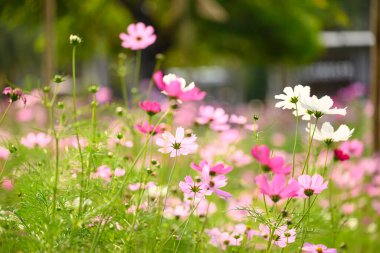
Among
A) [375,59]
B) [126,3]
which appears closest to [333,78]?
[126,3]

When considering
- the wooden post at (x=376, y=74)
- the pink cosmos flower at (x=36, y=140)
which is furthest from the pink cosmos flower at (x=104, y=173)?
the wooden post at (x=376, y=74)

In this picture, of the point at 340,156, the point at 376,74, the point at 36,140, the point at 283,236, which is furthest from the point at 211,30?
the point at 283,236

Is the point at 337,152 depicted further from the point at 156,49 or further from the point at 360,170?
the point at 156,49

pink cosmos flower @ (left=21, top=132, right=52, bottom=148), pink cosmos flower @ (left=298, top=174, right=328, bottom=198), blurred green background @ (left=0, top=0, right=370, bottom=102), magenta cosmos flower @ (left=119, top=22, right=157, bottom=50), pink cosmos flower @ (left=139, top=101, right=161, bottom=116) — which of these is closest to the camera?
pink cosmos flower @ (left=298, top=174, right=328, bottom=198)

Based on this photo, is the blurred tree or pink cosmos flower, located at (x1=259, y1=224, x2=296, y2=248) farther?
the blurred tree

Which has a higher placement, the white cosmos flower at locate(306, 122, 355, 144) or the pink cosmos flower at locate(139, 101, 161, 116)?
the pink cosmos flower at locate(139, 101, 161, 116)

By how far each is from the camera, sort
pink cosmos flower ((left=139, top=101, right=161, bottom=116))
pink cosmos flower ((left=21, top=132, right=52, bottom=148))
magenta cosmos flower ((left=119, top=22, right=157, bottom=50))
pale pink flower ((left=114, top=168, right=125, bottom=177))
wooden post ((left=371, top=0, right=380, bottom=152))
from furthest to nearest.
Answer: wooden post ((left=371, top=0, right=380, bottom=152)) < pink cosmos flower ((left=21, top=132, right=52, bottom=148)) < magenta cosmos flower ((left=119, top=22, right=157, bottom=50)) < pale pink flower ((left=114, top=168, right=125, bottom=177)) < pink cosmos flower ((left=139, top=101, right=161, bottom=116))

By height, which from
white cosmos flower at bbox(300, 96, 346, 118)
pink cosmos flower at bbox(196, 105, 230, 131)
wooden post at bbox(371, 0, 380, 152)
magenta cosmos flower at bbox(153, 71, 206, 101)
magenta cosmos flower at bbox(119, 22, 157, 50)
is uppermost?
wooden post at bbox(371, 0, 380, 152)

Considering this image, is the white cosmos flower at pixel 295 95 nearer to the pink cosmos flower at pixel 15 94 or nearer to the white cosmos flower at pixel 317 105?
the white cosmos flower at pixel 317 105

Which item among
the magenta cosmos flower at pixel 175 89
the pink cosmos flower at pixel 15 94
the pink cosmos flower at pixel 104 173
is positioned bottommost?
the pink cosmos flower at pixel 104 173

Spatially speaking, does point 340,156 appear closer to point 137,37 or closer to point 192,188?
point 192,188

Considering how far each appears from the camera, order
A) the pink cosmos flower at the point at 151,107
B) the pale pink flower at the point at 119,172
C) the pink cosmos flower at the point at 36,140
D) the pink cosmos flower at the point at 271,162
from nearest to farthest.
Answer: the pink cosmos flower at the point at 271,162 → the pink cosmos flower at the point at 151,107 → the pale pink flower at the point at 119,172 → the pink cosmos flower at the point at 36,140

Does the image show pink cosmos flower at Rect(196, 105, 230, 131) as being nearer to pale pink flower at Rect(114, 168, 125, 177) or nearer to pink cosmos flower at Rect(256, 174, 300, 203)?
pale pink flower at Rect(114, 168, 125, 177)

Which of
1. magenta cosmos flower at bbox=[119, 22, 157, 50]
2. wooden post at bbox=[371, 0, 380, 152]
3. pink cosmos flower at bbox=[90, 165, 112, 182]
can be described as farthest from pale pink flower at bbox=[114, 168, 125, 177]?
wooden post at bbox=[371, 0, 380, 152]
